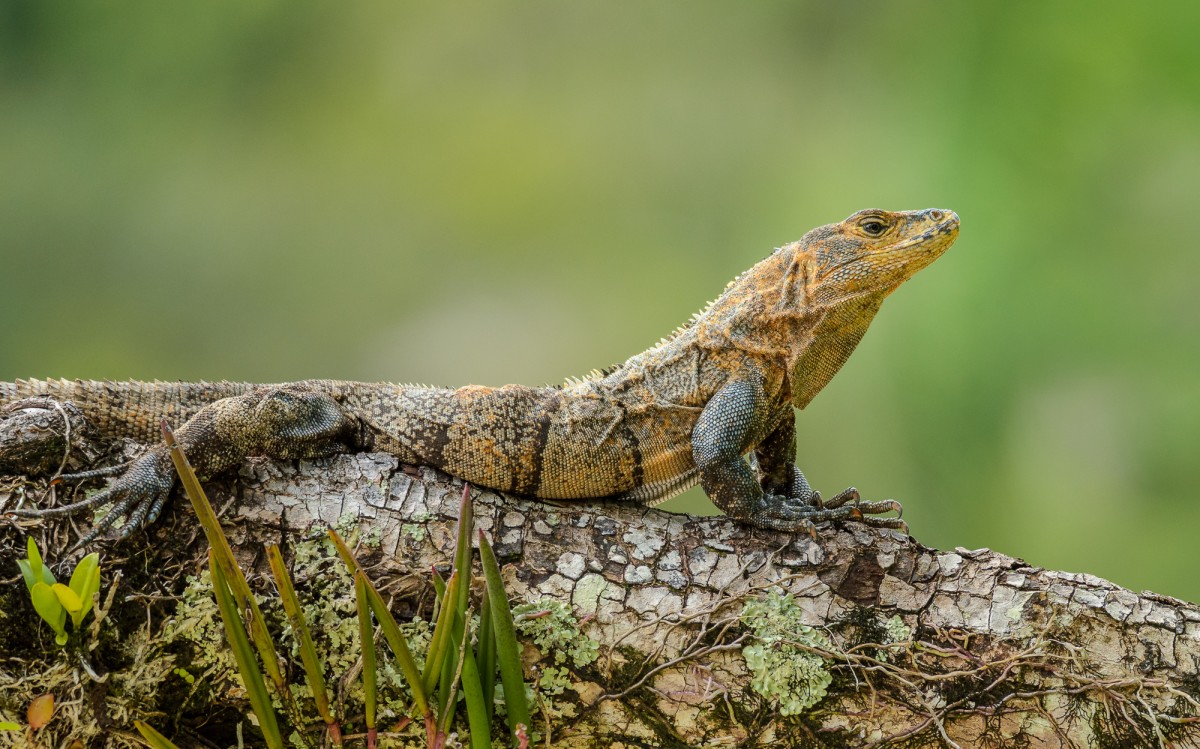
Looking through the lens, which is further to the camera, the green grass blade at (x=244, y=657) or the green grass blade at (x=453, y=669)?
the green grass blade at (x=453, y=669)

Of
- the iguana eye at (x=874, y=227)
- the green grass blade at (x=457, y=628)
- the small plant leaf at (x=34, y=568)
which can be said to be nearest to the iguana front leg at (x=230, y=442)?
the small plant leaf at (x=34, y=568)

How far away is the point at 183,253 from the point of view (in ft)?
21.0

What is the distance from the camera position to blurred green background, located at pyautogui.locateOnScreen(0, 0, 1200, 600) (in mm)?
5453

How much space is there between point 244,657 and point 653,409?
189 cm

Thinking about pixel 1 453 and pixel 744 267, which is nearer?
pixel 1 453

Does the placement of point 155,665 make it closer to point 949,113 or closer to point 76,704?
point 76,704

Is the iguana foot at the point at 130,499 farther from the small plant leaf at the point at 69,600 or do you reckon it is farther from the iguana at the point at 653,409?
the small plant leaf at the point at 69,600

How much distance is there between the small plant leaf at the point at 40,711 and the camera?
Result: 269 centimetres

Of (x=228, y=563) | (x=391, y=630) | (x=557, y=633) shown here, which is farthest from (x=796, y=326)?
(x=228, y=563)

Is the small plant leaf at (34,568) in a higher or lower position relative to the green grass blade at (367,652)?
higher

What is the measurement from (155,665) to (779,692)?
1984mm

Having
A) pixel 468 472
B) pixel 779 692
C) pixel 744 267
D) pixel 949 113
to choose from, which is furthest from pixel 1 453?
pixel 949 113

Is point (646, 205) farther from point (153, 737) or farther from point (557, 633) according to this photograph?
point (153, 737)

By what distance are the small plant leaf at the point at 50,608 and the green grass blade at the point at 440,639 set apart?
107 cm
